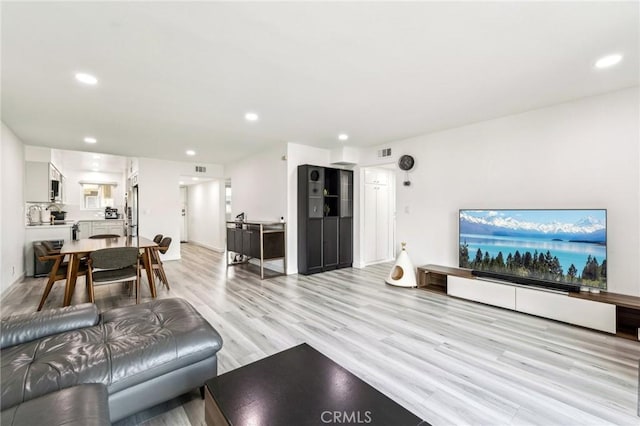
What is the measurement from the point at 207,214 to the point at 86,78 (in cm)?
652

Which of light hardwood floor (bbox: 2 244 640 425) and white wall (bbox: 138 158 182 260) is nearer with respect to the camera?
light hardwood floor (bbox: 2 244 640 425)

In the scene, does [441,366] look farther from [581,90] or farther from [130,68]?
[130,68]

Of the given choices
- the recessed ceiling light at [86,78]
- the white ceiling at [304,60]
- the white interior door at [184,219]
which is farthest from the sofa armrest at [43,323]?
the white interior door at [184,219]

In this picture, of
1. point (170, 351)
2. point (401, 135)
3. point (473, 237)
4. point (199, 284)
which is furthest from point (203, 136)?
point (473, 237)

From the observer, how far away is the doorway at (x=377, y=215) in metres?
5.79

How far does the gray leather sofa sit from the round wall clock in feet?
13.1

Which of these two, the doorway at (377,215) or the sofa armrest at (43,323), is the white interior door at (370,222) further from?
the sofa armrest at (43,323)

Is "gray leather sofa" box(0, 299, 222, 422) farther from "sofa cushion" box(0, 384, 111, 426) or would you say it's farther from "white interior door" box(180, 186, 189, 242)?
"white interior door" box(180, 186, 189, 242)

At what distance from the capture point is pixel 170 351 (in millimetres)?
1592

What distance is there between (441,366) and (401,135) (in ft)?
11.7

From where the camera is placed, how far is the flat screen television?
9.52 ft

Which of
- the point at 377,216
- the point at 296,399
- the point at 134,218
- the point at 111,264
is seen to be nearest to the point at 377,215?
the point at 377,216

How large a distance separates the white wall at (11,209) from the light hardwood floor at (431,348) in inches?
16.0

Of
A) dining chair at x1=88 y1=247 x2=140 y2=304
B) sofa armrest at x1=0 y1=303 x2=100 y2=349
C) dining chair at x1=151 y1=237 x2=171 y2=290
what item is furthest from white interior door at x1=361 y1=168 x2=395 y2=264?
sofa armrest at x1=0 y1=303 x2=100 y2=349
